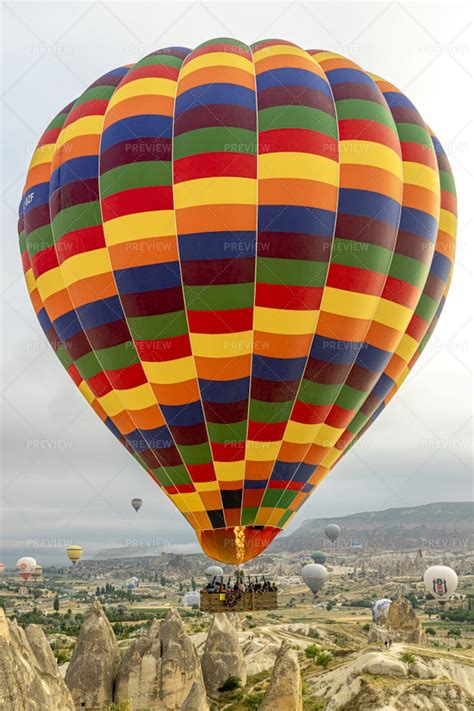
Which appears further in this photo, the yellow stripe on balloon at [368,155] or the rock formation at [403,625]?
the rock formation at [403,625]

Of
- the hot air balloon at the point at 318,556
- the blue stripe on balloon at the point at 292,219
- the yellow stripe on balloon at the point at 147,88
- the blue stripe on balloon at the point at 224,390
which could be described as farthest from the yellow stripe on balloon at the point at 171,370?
the hot air balloon at the point at 318,556

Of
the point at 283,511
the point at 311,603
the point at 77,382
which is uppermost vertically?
the point at 77,382

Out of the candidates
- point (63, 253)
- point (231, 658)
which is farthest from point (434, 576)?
point (63, 253)

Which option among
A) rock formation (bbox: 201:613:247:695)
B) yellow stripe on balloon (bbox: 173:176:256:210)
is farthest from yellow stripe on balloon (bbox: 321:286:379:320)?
rock formation (bbox: 201:613:247:695)

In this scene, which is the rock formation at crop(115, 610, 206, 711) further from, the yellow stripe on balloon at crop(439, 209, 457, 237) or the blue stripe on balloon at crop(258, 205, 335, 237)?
the blue stripe on balloon at crop(258, 205, 335, 237)

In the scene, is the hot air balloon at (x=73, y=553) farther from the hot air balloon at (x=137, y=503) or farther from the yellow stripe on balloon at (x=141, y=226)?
the yellow stripe on balloon at (x=141, y=226)

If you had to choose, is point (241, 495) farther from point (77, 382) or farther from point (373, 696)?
Answer: point (373, 696)
